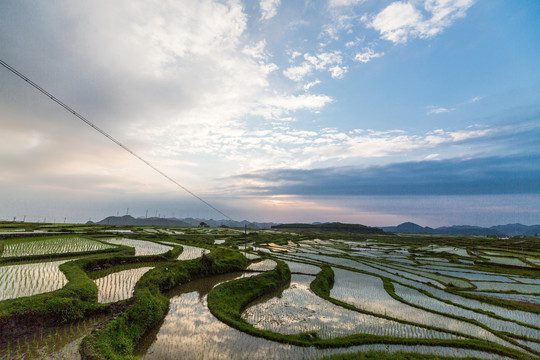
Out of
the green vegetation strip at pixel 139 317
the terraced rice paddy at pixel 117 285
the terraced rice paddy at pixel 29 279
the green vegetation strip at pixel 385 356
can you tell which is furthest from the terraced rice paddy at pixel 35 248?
the green vegetation strip at pixel 385 356

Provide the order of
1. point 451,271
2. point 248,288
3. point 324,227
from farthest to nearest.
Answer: point 324,227
point 451,271
point 248,288

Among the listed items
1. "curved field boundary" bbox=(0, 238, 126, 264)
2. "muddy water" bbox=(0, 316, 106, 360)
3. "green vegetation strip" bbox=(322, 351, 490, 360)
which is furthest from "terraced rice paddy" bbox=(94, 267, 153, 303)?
"green vegetation strip" bbox=(322, 351, 490, 360)

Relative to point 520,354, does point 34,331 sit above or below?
above

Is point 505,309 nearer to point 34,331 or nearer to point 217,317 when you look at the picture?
point 217,317

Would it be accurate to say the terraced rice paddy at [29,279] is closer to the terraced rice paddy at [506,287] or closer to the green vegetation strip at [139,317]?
the green vegetation strip at [139,317]

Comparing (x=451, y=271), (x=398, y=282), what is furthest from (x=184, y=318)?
(x=451, y=271)

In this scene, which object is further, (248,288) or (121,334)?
(248,288)

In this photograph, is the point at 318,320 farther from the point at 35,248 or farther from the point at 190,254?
the point at 35,248
